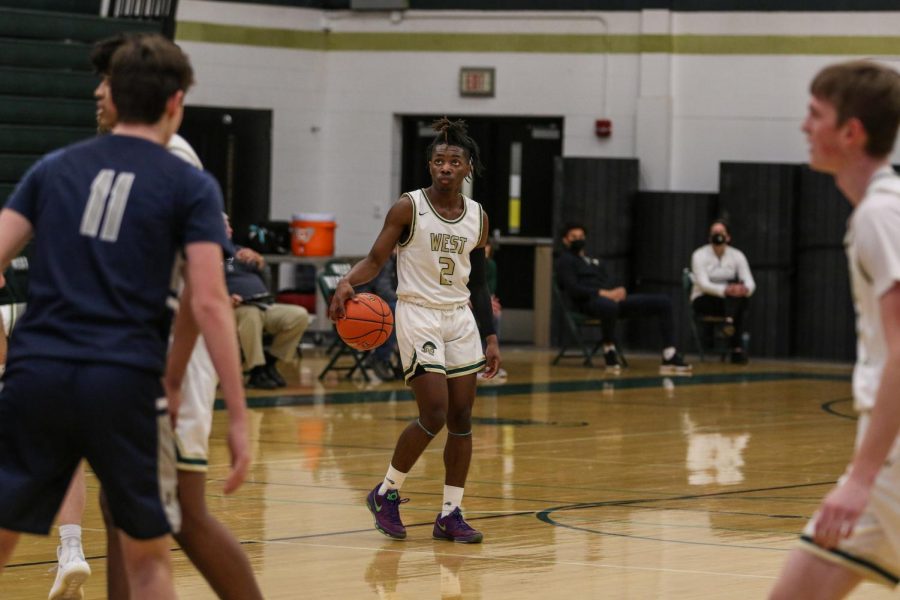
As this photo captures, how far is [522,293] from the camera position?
743 inches

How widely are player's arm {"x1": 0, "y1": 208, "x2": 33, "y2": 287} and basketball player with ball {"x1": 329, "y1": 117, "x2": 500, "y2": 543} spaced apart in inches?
123

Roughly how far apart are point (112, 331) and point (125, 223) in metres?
0.24

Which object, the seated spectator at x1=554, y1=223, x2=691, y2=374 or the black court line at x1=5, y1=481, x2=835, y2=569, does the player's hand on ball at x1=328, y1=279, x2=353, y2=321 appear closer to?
the black court line at x1=5, y1=481, x2=835, y2=569

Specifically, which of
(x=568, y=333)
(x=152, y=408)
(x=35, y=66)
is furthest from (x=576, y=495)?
(x=568, y=333)

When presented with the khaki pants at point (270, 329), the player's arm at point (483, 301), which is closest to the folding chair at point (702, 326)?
the khaki pants at point (270, 329)

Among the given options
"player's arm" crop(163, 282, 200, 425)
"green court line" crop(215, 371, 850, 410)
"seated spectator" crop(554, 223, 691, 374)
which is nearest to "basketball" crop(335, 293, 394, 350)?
"player's arm" crop(163, 282, 200, 425)

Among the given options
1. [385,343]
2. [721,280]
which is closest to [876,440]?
[385,343]

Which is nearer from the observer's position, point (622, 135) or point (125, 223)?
point (125, 223)

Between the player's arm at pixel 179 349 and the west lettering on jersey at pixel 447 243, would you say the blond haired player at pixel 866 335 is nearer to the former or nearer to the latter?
the player's arm at pixel 179 349

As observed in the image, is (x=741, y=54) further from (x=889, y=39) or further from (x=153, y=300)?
(x=153, y=300)

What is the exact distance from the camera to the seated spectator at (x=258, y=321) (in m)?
12.5

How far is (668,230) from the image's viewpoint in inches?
705

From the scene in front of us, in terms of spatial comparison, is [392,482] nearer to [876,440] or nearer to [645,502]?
[645,502]

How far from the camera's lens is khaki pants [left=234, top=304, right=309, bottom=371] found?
41.1 ft
